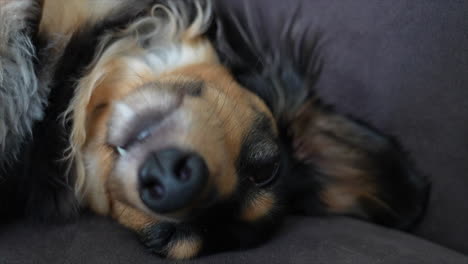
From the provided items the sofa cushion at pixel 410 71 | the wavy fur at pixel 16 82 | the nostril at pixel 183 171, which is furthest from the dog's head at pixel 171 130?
the sofa cushion at pixel 410 71

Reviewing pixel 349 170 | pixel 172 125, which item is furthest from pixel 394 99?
pixel 172 125

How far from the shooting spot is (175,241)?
116cm

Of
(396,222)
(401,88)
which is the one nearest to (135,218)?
(396,222)

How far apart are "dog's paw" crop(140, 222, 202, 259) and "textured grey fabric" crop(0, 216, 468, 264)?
2 centimetres

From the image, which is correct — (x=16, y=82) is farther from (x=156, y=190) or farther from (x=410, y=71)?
(x=410, y=71)

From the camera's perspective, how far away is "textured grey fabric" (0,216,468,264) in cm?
112

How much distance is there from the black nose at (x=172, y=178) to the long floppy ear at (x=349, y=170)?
0.41m

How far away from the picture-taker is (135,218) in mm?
1267

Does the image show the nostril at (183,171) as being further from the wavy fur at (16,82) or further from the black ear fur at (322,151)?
the wavy fur at (16,82)

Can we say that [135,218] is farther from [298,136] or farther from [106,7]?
[106,7]

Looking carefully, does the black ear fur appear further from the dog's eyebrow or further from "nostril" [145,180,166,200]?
"nostril" [145,180,166,200]

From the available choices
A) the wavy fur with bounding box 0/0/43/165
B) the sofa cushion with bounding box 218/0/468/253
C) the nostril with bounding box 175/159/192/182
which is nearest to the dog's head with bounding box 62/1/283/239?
the nostril with bounding box 175/159/192/182

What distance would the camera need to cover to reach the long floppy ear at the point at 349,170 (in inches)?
54.1

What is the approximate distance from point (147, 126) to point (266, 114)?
1.02ft
